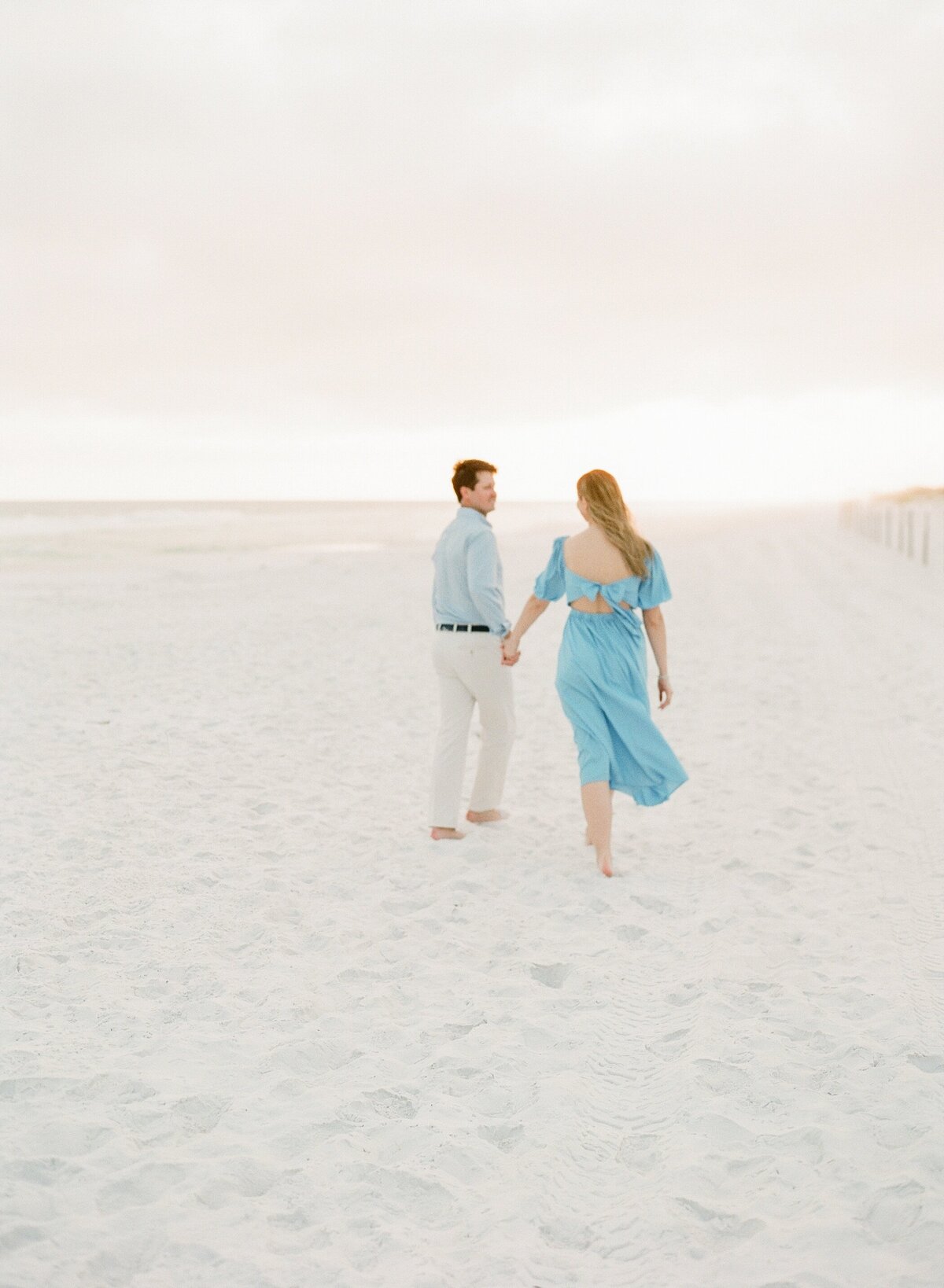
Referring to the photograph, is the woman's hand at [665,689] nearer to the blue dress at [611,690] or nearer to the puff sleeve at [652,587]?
the blue dress at [611,690]

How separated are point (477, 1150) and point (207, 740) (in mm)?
5475

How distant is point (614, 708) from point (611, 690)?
0.09 meters

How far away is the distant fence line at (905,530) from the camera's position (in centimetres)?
2377

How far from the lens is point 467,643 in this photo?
17.4 ft

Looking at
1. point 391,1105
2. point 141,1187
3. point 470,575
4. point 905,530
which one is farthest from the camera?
point 905,530

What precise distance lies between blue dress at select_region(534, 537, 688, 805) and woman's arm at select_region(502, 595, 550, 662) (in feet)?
0.19

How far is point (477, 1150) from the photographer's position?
2973 millimetres

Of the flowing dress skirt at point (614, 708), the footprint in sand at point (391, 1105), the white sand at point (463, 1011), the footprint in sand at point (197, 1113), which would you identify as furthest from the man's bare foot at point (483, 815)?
the footprint in sand at point (197, 1113)

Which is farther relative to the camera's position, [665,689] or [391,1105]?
[665,689]

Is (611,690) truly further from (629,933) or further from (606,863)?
(629,933)

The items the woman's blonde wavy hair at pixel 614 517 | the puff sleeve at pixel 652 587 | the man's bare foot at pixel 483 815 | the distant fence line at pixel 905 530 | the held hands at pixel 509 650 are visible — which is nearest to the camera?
the woman's blonde wavy hair at pixel 614 517

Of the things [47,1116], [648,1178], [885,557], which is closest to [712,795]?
[648,1178]

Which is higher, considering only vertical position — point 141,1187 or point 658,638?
point 658,638

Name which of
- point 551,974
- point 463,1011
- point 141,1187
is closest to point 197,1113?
point 141,1187
